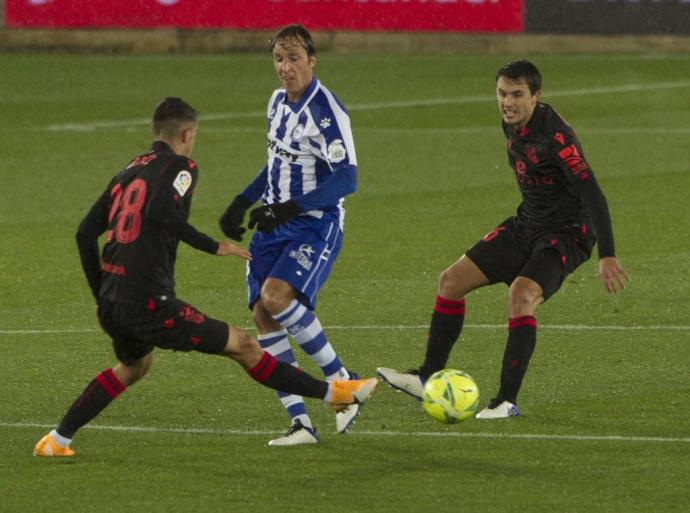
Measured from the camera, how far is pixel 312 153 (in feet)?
28.8

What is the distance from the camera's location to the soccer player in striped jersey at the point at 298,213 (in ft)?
27.9

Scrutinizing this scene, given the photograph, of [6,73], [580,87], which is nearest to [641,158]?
[580,87]

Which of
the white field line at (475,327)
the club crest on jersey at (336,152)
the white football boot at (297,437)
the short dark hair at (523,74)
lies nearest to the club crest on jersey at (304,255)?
the club crest on jersey at (336,152)

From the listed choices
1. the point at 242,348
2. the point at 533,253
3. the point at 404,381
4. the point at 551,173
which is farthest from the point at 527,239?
the point at 242,348

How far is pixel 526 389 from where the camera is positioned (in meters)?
9.55

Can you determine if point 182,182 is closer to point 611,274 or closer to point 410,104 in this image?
point 611,274

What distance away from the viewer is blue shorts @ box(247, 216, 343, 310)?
8594mm

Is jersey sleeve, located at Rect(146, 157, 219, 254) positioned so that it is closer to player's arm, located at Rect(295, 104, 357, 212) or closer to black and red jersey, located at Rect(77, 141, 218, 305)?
black and red jersey, located at Rect(77, 141, 218, 305)

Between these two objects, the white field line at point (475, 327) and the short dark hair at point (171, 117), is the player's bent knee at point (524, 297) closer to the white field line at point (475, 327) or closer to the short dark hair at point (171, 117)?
the short dark hair at point (171, 117)

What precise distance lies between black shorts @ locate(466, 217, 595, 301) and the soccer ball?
89cm

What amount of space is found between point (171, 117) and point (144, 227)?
0.54 meters

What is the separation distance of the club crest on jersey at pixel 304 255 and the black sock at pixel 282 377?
744 millimetres

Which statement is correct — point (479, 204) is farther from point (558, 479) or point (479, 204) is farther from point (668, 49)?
point (668, 49)

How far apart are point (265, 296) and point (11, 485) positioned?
167 centimetres
